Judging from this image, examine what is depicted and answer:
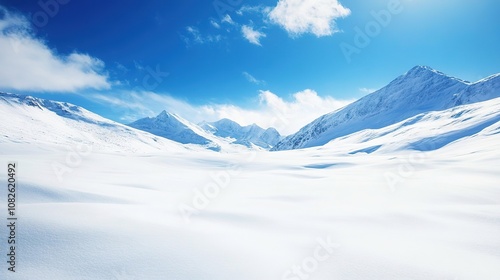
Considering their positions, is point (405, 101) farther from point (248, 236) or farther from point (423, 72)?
point (248, 236)

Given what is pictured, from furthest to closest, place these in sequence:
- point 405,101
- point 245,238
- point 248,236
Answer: point 405,101 → point 248,236 → point 245,238

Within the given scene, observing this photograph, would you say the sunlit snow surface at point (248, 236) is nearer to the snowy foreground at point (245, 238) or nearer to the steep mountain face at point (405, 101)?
the snowy foreground at point (245, 238)

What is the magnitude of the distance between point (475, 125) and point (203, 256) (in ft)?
289

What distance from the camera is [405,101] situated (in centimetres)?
16675

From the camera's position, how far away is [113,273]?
3.71 meters

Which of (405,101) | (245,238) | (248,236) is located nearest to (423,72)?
(405,101)

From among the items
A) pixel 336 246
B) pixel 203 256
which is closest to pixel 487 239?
pixel 336 246

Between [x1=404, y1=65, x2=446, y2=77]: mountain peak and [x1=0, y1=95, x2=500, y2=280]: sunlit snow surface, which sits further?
[x1=404, y1=65, x2=446, y2=77]: mountain peak

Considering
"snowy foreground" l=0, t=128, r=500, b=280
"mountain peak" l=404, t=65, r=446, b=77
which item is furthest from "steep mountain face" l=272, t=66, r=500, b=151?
"snowy foreground" l=0, t=128, r=500, b=280

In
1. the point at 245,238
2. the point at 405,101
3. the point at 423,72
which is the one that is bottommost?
the point at 245,238

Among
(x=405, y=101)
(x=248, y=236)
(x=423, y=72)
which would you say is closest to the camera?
(x=248, y=236)

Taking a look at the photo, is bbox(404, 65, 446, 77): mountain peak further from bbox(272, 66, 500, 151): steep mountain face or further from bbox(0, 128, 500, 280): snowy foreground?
bbox(0, 128, 500, 280): snowy foreground

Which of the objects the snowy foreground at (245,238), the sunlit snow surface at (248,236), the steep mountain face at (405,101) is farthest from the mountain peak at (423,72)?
the snowy foreground at (245,238)

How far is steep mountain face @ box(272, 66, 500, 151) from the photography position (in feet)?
454
